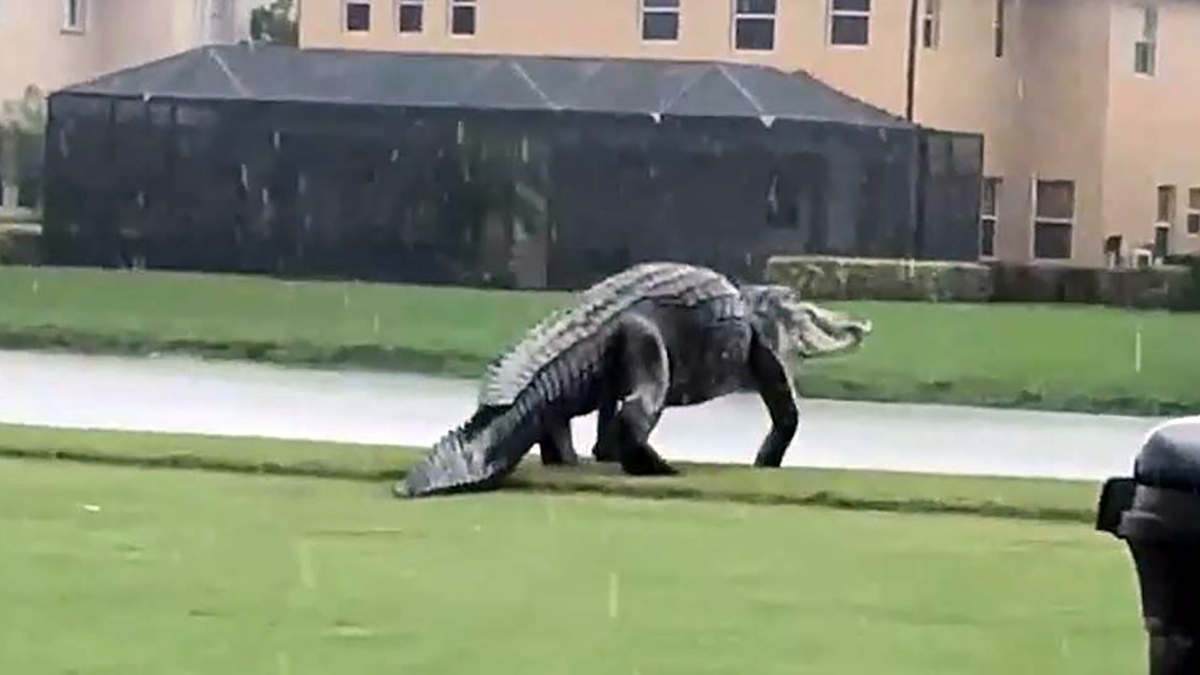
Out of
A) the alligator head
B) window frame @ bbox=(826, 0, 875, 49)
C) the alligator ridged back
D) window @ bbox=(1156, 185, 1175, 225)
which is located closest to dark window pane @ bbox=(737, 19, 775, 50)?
window frame @ bbox=(826, 0, 875, 49)

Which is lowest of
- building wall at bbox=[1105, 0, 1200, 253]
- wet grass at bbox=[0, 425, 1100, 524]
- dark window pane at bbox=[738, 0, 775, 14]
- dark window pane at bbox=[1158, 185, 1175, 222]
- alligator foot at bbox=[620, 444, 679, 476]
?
wet grass at bbox=[0, 425, 1100, 524]

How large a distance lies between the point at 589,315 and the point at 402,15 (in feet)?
96.7

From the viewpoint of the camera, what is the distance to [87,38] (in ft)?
170

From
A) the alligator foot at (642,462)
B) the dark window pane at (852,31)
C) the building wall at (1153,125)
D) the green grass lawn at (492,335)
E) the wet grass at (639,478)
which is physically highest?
the dark window pane at (852,31)

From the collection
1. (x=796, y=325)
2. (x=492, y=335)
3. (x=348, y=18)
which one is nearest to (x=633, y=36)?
(x=348, y=18)

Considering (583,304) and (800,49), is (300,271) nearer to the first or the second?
(800,49)

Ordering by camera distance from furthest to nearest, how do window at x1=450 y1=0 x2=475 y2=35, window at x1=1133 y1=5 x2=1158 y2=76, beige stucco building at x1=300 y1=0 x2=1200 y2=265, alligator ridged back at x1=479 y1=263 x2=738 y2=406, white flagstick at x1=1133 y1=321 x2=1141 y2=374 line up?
window at x1=1133 y1=5 x2=1158 y2=76 → window at x1=450 y1=0 x2=475 y2=35 → beige stucco building at x1=300 y1=0 x2=1200 y2=265 → white flagstick at x1=1133 y1=321 x2=1141 y2=374 → alligator ridged back at x1=479 y1=263 x2=738 y2=406

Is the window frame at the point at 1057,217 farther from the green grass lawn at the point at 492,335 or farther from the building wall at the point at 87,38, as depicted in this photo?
the building wall at the point at 87,38

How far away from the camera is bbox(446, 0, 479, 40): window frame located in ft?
138

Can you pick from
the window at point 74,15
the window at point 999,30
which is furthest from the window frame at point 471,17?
the window at point 74,15

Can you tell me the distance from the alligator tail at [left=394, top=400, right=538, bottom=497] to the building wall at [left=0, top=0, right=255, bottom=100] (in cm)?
3779

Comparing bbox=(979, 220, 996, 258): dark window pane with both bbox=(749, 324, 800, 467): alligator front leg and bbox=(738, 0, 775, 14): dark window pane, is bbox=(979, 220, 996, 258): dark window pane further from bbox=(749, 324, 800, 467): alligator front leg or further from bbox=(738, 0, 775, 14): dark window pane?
bbox=(749, 324, 800, 467): alligator front leg

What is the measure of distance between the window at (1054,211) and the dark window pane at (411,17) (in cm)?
978

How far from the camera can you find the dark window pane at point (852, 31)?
40719 mm
